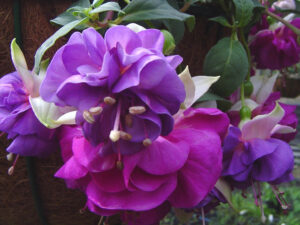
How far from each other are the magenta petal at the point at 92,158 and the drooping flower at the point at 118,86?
1 cm

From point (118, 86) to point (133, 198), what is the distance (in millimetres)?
96

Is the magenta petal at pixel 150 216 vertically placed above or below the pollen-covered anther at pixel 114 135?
below

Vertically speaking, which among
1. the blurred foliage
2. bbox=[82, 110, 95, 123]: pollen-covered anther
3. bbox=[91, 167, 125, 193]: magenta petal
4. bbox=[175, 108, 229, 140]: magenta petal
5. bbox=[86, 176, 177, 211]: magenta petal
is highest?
bbox=[82, 110, 95, 123]: pollen-covered anther

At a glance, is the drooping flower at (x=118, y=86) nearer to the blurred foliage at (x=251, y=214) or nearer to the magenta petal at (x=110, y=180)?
the magenta petal at (x=110, y=180)

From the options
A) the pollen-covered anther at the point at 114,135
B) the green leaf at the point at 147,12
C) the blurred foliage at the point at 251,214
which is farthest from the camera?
the blurred foliage at the point at 251,214

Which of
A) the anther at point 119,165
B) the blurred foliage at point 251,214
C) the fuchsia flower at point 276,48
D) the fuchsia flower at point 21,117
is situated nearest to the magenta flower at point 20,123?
the fuchsia flower at point 21,117

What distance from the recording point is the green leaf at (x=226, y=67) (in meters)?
0.42

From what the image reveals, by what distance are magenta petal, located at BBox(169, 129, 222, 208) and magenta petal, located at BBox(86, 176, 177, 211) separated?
0.02 metres

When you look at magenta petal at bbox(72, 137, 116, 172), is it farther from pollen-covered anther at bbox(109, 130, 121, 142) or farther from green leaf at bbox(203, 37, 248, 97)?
green leaf at bbox(203, 37, 248, 97)

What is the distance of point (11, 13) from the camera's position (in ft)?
1.31

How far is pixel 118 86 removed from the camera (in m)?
0.25

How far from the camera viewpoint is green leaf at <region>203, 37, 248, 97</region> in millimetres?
422

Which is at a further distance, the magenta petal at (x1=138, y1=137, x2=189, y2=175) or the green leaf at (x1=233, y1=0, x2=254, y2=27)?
the green leaf at (x1=233, y1=0, x2=254, y2=27)

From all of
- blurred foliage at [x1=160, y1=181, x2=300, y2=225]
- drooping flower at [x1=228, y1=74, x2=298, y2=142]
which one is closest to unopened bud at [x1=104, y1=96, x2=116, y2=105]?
drooping flower at [x1=228, y1=74, x2=298, y2=142]
